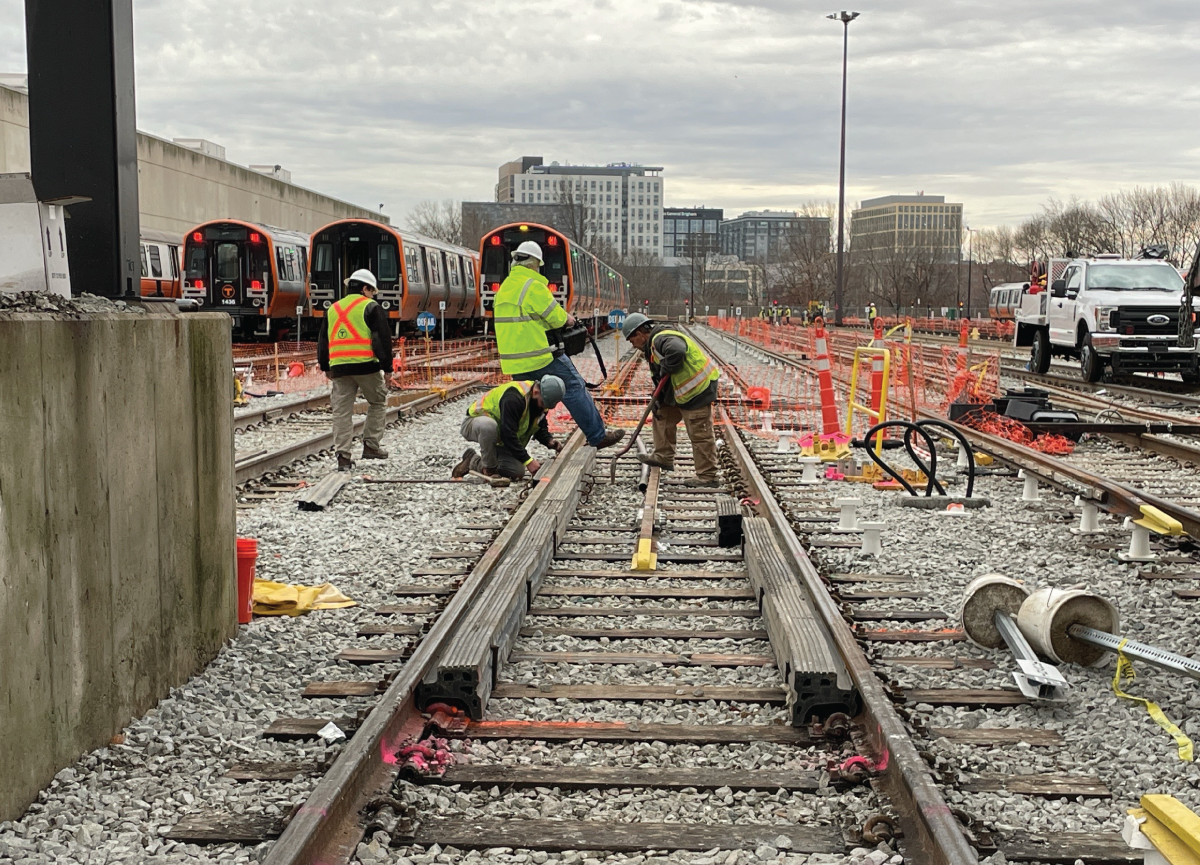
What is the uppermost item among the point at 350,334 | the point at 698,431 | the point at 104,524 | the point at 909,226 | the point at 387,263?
the point at 909,226

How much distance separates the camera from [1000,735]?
14.6ft

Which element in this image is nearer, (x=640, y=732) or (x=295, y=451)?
(x=640, y=732)

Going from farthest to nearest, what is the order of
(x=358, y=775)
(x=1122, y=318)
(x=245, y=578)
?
(x=1122, y=318) < (x=245, y=578) < (x=358, y=775)

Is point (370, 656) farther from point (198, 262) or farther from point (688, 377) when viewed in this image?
point (198, 262)

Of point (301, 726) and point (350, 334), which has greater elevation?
point (350, 334)

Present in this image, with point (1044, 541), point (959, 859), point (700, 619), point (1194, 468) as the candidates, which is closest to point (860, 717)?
point (959, 859)

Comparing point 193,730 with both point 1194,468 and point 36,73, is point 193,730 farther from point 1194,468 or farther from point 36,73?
point 1194,468

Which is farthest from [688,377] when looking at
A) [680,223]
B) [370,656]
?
[680,223]

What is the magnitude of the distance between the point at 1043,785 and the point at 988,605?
1.70 meters

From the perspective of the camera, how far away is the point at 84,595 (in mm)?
4125

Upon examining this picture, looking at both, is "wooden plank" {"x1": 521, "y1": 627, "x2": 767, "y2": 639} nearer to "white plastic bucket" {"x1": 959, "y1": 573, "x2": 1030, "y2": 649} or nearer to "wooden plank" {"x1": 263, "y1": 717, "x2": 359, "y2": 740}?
"white plastic bucket" {"x1": 959, "y1": 573, "x2": 1030, "y2": 649}

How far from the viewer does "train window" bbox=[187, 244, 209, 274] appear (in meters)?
30.1

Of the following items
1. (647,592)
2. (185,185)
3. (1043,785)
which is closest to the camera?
(1043,785)

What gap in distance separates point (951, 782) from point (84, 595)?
117 inches
